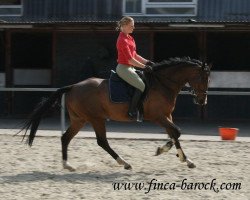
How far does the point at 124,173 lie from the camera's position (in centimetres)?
835

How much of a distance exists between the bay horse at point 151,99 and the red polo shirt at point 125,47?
23.1 inches

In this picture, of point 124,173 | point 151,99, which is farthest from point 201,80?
point 124,173

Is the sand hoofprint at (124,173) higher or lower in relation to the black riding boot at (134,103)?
lower

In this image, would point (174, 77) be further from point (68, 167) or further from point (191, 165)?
point (68, 167)

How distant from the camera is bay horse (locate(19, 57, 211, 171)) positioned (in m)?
8.91

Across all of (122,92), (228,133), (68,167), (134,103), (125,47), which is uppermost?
(125,47)

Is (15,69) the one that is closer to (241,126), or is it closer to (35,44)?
(35,44)

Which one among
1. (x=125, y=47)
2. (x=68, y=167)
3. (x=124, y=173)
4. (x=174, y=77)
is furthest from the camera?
(x=174, y=77)

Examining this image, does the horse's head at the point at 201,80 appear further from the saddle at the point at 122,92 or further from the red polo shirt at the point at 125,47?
the red polo shirt at the point at 125,47

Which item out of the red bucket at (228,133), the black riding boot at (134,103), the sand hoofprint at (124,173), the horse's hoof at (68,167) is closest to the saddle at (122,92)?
the black riding boot at (134,103)

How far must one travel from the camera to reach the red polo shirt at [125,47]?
8.51 m

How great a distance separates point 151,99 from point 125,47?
1.00 metres

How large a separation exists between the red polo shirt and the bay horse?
0.59m

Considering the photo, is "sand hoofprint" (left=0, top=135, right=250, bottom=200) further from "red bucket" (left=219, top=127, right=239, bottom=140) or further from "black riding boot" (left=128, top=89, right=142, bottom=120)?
"black riding boot" (left=128, top=89, right=142, bottom=120)
